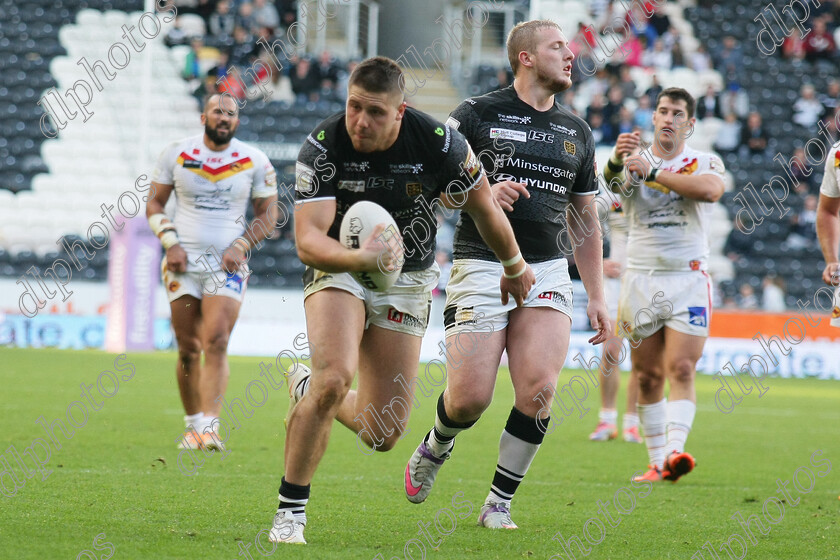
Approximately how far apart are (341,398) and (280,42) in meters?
18.6

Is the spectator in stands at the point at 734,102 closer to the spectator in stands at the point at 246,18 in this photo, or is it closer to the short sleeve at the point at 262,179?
the spectator in stands at the point at 246,18

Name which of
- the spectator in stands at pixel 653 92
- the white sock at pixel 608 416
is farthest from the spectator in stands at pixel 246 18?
the white sock at pixel 608 416

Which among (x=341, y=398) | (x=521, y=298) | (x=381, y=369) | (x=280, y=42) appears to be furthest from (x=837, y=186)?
(x=280, y=42)

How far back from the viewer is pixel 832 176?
6.84 meters

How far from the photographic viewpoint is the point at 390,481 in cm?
691

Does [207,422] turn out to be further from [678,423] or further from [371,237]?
[371,237]

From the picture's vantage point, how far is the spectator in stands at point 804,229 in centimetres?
2083

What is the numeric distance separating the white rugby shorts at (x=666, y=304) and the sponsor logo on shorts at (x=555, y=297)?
84.7 inches

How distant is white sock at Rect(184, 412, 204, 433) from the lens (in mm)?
8047

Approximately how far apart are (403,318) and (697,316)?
9.93 ft

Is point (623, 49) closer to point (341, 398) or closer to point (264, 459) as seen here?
point (264, 459)

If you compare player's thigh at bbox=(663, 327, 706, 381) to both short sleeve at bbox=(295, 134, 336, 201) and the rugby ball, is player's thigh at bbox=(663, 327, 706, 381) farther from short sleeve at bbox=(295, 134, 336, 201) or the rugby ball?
short sleeve at bbox=(295, 134, 336, 201)

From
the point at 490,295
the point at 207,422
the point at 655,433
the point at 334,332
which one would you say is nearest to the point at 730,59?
the point at 655,433

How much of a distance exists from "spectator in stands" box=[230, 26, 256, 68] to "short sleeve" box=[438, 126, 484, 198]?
17408 mm
